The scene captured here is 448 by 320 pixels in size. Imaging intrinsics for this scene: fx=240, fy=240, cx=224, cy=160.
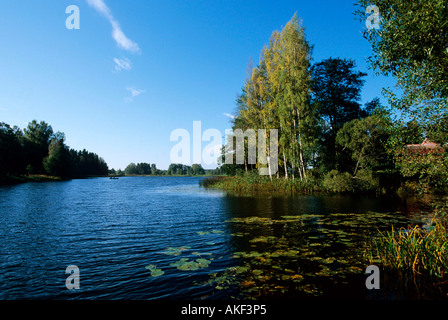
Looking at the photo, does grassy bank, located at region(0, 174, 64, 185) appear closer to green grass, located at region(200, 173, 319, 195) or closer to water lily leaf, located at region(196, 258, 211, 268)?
green grass, located at region(200, 173, 319, 195)

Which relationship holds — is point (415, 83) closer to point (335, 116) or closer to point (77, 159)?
point (335, 116)

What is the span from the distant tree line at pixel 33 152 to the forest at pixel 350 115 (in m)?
67.7

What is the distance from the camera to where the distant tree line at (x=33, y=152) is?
70.3m

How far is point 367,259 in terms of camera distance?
7.84m

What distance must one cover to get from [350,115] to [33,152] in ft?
334

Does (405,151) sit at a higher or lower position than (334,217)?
higher

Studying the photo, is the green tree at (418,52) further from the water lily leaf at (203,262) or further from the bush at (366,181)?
the bush at (366,181)

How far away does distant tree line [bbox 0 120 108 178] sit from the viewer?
7029 centimetres

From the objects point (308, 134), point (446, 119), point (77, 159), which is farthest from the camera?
point (77, 159)

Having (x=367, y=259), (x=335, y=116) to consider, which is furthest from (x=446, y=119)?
(x=335, y=116)

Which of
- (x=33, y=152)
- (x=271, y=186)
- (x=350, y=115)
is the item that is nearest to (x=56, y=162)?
(x=33, y=152)

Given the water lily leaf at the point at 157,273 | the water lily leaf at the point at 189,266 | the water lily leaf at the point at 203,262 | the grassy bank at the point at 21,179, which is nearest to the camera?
the water lily leaf at the point at 157,273

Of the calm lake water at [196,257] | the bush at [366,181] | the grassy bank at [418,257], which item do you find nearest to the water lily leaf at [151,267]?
the calm lake water at [196,257]
